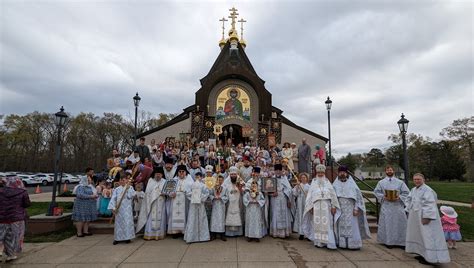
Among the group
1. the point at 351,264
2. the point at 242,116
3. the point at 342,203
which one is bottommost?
the point at 351,264

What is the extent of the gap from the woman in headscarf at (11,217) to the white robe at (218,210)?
4.37m

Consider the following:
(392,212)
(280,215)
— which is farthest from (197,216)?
(392,212)

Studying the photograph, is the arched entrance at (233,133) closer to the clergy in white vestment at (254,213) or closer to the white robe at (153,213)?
the white robe at (153,213)

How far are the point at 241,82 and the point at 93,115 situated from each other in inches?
1791

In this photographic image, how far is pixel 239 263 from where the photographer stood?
18.9 feet

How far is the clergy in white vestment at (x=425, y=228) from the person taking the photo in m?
5.78

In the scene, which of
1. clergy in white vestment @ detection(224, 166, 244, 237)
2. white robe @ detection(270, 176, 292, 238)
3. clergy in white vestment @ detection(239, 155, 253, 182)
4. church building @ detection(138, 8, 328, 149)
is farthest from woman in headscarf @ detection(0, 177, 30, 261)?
church building @ detection(138, 8, 328, 149)

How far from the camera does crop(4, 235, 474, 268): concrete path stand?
581 centimetres

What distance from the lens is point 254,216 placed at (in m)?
7.58

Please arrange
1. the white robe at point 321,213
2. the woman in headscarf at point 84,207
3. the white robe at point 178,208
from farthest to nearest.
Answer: the woman in headscarf at point 84,207, the white robe at point 178,208, the white robe at point 321,213

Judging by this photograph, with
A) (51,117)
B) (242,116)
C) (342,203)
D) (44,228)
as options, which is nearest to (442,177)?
(242,116)

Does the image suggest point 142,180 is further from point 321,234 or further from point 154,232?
point 321,234

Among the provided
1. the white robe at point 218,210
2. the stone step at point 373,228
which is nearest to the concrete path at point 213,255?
the white robe at point 218,210

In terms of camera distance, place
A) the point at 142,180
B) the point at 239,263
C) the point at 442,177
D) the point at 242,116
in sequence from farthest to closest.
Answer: the point at 442,177, the point at 242,116, the point at 142,180, the point at 239,263
